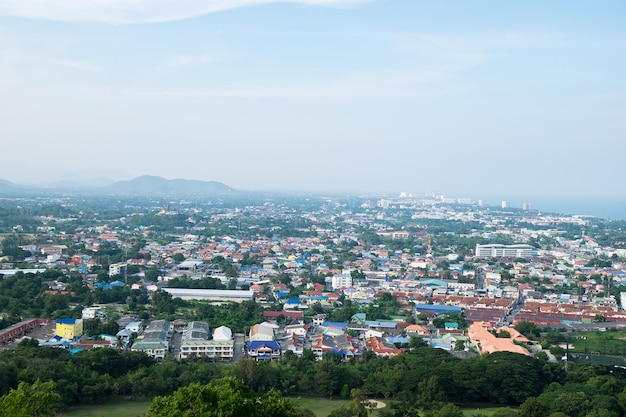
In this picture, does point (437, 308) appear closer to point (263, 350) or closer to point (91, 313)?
point (263, 350)

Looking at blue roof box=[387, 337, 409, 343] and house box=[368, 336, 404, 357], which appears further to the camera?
blue roof box=[387, 337, 409, 343]

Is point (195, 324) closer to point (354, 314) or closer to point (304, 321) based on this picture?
point (304, 321)

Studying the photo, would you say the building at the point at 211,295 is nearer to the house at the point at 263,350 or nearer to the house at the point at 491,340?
the house at the point at 263,350

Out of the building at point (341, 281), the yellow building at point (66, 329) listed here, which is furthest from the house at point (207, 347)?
the building at point (341, 281)

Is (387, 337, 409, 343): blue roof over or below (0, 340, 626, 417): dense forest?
below

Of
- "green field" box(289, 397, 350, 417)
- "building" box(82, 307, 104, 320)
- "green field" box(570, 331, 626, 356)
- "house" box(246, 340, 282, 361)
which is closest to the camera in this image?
"green field" box(289, 397, 350, 417)

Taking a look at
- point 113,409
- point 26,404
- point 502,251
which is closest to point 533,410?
point 113,409

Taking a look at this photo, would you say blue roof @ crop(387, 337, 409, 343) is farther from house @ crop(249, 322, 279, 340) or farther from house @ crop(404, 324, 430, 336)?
house @ crop(249, 322, 279, 340)

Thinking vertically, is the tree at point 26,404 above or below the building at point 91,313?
above

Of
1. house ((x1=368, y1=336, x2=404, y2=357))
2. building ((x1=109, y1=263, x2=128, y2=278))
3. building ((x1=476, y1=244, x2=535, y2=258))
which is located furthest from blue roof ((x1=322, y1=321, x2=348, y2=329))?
building ((x1=476, y1=244, x2=535, y2=258))

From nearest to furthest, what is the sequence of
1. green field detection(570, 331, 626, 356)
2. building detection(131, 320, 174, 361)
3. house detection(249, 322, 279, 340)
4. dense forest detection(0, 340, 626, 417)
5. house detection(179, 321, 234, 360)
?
dense forest detection(0, 340, 626, 417) < building detection(131, 320, 174, 361) < house detection(179, 321, 234, 360) < house detection(249, 322, 279, 340) < green field detection(570, 331, 626, 356)
